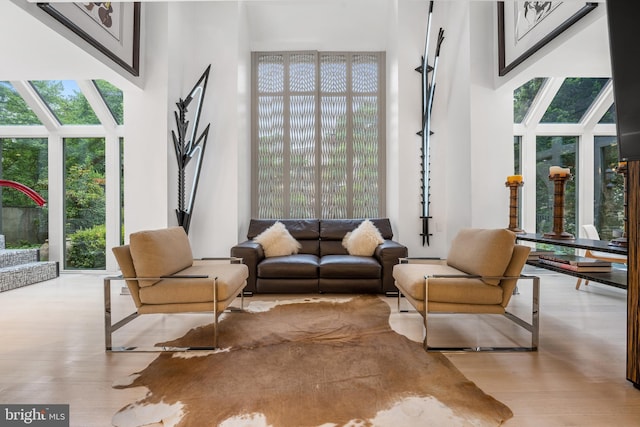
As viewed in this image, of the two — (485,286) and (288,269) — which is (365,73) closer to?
(288,269)

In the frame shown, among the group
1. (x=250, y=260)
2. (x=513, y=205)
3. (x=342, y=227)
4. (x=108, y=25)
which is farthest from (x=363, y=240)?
(x=108, y=25)

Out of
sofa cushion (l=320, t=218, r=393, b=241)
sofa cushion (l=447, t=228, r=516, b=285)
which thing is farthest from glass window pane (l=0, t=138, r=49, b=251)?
sofa cushion (l=447, t=228, r=516, b=285)

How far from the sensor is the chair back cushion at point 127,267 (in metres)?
2.32

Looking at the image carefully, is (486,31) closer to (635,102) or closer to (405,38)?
(405,38)

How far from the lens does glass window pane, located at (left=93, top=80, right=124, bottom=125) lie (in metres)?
4.49

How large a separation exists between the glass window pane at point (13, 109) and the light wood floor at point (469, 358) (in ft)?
9.31

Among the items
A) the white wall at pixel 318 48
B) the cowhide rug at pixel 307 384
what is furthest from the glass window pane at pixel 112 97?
the cowhide rug at pixel 307 384

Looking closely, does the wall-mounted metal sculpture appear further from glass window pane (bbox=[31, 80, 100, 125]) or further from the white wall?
glass window pane (bbox=[31, 80, 100, 125])

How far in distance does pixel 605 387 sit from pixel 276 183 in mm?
4151

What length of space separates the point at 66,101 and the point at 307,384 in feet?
17.5

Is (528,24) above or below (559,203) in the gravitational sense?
above

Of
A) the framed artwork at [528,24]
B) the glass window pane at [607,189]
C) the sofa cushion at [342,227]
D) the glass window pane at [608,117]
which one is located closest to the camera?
the framed artwork at [528,24]

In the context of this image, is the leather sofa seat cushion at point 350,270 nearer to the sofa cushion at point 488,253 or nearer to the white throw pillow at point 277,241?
the white throw pillow at point 277,241

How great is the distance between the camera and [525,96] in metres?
4.55
